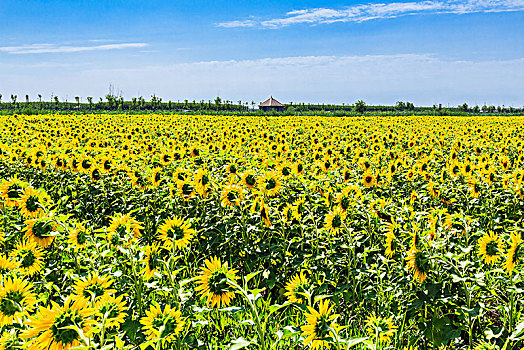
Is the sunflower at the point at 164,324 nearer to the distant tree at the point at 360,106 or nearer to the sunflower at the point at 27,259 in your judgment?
the sunflower at the point at 27,259

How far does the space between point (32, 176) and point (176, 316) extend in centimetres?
682

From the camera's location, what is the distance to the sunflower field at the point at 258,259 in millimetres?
1895

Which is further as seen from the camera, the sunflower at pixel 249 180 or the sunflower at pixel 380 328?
the sunflower at pixel 249 180

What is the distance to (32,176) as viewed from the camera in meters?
7.25

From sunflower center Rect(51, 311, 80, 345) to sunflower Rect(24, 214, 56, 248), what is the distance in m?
1.52

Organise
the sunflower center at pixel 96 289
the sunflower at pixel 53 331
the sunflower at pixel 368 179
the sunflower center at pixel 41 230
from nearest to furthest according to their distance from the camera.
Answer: the sunflower at pixel 53 331 < the sunflower center at pixel 96 289 < the sunflower center at pixel 41 230 < the sunflower at pixel 368 179

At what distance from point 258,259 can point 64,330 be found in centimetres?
239

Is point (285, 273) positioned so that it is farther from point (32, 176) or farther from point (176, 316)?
point (32, 176)

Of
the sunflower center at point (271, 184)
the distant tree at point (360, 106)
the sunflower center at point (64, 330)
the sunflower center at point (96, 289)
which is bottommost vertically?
the sunflower center at point (96, 289)

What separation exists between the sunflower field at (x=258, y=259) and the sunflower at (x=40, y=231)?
13 mm

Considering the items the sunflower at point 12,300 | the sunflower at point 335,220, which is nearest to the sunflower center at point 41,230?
the sunflower at point 12,300

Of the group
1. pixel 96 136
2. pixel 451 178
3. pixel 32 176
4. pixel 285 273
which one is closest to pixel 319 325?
pixel 285 273

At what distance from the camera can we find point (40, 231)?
2.89m

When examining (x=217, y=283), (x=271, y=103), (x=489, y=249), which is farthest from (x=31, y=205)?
(x=271, y=103)
